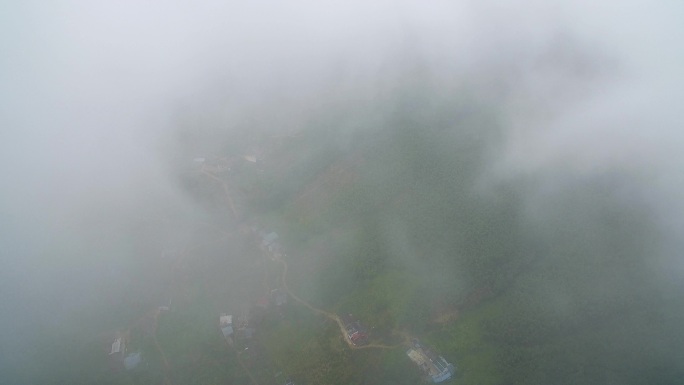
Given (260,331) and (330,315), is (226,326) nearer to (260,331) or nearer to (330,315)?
(260,331)

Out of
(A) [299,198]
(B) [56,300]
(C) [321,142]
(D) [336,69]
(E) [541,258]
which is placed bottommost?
(E) [541,258]

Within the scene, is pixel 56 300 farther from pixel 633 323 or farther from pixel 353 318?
pixel 633 323

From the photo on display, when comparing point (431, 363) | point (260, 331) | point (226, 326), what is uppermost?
point (226, 326)

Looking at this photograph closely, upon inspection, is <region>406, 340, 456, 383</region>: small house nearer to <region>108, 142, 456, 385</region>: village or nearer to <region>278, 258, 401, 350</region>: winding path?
<region>108, 142, 456, 385</region>: village

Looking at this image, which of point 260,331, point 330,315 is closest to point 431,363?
point 330,315

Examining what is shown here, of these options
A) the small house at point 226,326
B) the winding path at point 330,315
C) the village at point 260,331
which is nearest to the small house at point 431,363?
the village at point 260,331

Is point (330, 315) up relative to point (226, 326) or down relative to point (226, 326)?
down

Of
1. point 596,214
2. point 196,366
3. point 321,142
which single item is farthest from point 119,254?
point 596,214

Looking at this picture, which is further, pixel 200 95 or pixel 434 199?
pixel 200 95

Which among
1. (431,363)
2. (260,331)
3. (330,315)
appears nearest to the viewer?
(431,363)
